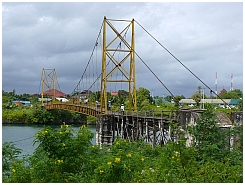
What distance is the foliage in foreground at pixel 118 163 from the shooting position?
6.12 m

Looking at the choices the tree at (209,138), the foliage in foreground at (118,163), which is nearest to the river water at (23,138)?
the foliage in foreground at (118,163)

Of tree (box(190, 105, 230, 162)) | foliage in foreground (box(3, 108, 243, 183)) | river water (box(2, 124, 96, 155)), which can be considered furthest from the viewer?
river water (box(2, 124, 96, 155))

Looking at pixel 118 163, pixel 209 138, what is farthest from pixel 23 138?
pixel 118 163

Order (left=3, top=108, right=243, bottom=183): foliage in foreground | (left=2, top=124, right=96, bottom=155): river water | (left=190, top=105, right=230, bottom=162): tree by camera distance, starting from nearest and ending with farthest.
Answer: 1. (left=3, top=108, right=243, bottom=183): foliage in foreground
2. (left=190, top=105, right=230, bottom=162): tree
3. (left=2, top=124, right=96, bottom=155): river water

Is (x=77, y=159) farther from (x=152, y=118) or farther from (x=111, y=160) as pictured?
(x=152, y=118)

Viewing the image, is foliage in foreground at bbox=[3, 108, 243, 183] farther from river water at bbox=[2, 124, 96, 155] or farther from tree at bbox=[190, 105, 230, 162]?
river water at bbox=[2, 124, 96, 155]

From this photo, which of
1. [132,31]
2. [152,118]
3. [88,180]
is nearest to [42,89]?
[132,31]

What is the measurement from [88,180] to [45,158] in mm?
1339

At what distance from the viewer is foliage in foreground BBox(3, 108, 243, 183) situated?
6.12 meters

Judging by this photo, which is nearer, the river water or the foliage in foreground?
the foliage in foreground

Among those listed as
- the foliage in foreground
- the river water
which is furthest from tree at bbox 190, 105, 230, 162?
the river water

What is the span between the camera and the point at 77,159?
794cm

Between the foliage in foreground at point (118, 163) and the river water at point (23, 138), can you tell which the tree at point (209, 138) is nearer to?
the foliage in foreground at point (118, 163)

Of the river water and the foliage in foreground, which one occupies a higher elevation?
the foliage in foreground
